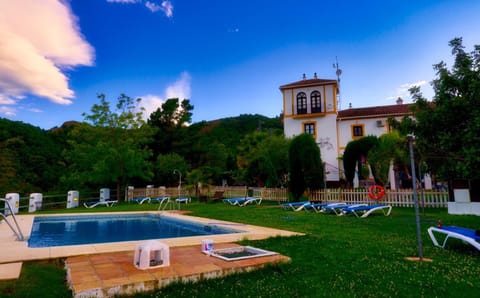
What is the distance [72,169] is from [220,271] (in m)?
25.6

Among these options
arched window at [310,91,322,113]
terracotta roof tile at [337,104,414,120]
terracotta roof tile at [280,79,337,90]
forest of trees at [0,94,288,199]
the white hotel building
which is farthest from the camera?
arched window at [310,91,322,113]

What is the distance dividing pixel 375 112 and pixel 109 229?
25597mm

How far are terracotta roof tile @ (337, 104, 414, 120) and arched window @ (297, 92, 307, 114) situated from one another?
3.51 meters

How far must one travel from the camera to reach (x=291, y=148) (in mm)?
17344

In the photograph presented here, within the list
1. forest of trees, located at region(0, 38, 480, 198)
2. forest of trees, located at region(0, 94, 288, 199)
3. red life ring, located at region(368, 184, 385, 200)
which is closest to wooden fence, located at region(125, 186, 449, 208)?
red life ring, located at region(368, 184, 385, 200)

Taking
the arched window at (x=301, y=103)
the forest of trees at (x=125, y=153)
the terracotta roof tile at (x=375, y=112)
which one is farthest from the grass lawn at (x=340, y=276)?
the terracotta roof tile at (x=375, y=112)

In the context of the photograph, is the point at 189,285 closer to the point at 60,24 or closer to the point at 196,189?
the point at 60,24

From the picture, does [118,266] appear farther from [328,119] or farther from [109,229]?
[328,119]

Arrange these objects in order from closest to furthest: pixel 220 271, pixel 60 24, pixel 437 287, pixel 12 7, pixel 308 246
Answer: pixel 437 287 < pixel 220 271 < pixel 308 246 < pixel 12 7 < pixel 60 24

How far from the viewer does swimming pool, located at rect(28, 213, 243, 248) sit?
9.23m

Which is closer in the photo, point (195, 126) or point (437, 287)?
point (437, 287)

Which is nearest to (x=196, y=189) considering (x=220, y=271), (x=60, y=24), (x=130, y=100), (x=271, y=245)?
(x=130, y=100)

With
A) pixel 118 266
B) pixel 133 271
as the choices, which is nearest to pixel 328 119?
pixel 118 266

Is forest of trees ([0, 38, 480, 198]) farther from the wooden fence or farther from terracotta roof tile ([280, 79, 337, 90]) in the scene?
terracotta roof tile ([280, 79, 337, 90])
